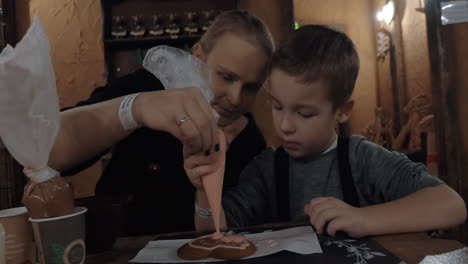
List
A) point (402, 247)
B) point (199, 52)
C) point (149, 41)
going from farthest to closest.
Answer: point (149, 41) → point (199, 52) → point (402, 247)

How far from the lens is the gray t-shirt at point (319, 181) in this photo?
107cm

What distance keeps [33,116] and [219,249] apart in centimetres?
38

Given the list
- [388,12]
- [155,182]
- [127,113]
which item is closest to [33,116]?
[127,113]

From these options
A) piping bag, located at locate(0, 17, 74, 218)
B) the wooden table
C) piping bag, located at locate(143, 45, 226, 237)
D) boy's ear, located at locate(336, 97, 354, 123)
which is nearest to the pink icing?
piping bag, located at locate(143, 45, 226, 237)

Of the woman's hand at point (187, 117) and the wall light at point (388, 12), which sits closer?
the woman's hand at point (187, 117)

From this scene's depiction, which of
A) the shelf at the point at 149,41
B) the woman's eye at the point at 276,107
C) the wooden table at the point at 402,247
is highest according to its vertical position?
the shelf at the point at 149,41

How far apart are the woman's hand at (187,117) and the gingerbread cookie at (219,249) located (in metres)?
0.18

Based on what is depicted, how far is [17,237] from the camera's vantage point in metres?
0.60

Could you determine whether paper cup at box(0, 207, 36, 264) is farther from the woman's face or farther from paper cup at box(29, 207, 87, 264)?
the woman's face

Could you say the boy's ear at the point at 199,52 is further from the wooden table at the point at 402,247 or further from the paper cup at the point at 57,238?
the paper cup at the point at 57,238

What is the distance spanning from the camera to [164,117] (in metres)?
0.77

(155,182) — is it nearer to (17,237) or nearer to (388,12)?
(17,237)

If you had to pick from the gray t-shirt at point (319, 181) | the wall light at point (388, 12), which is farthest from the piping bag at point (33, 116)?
the wall light at point (388, 12)

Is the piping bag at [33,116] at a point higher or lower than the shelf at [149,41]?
lower
